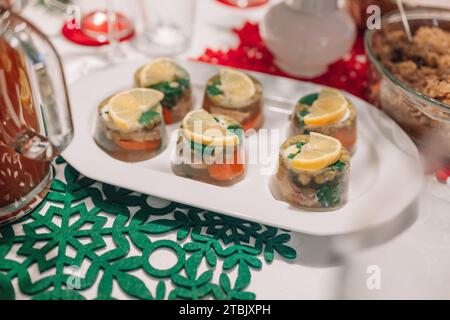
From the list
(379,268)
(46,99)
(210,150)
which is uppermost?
(46,99)

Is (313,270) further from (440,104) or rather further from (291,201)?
(440,104)

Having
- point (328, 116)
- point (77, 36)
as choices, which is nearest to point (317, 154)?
point (328, 116)

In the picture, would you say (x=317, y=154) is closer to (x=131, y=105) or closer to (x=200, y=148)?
(x=200, y=148)

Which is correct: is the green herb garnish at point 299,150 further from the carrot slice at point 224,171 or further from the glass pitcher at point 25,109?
the glass pitcher at point 25,109

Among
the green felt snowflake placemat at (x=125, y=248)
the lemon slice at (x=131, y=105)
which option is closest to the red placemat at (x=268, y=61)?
the lemon slice at (x=131, y=105)

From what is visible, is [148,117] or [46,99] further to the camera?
[148,117]

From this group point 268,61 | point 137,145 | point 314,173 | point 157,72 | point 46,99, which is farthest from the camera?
point 268,61

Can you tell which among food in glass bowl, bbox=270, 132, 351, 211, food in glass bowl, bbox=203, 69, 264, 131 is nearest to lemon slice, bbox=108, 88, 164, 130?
food in glass bowl, bbox=203, 69, 264, 131

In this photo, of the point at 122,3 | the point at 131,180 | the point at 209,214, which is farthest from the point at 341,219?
the point at 122,3
